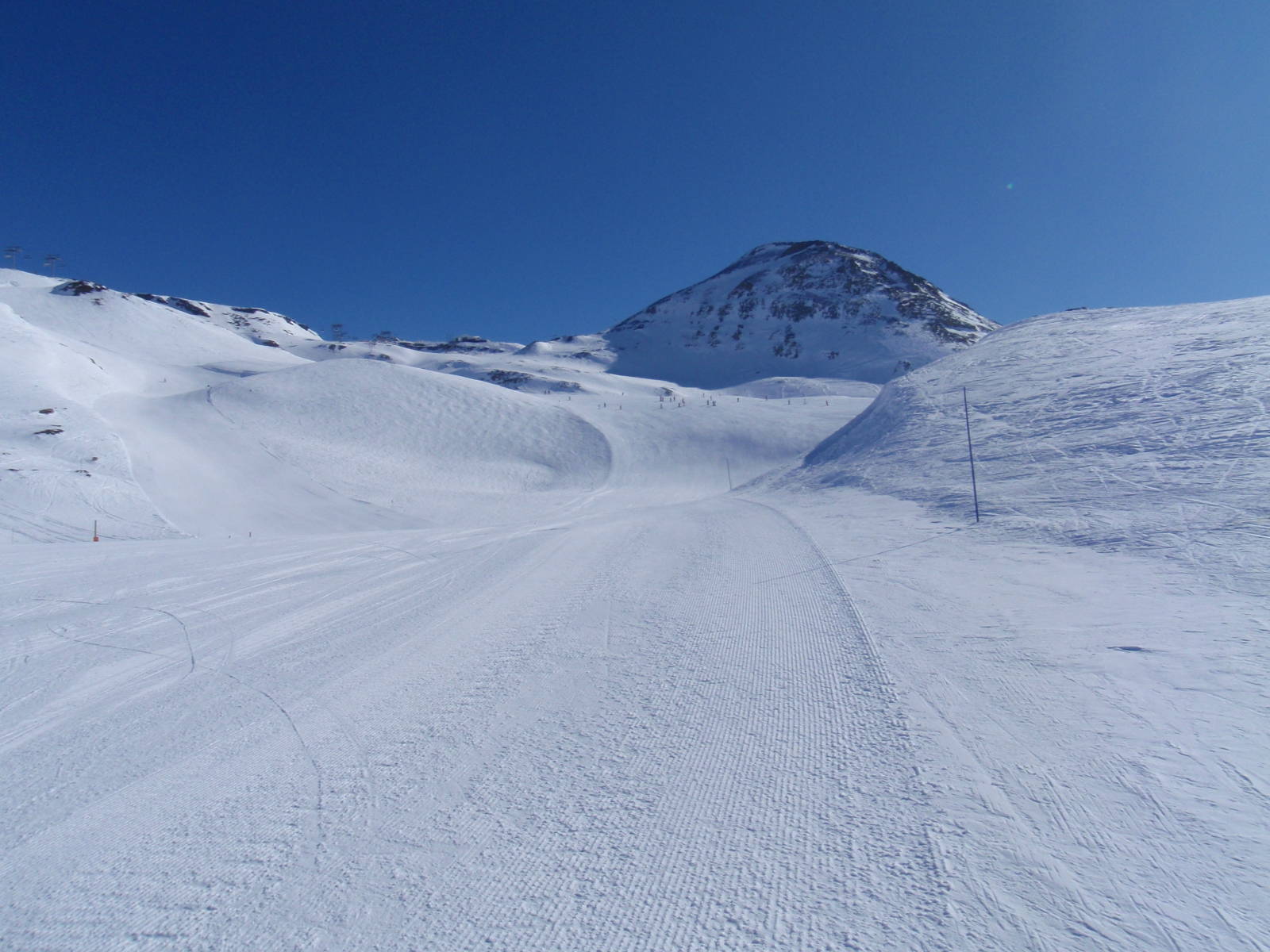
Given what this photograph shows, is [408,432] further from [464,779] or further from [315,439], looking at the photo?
[464,779]

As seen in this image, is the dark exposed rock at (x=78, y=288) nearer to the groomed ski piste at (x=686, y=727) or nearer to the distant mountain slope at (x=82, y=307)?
the distant mountain slope at (x=82, y=307)

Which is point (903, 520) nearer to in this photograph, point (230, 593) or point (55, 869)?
point (230, 593)

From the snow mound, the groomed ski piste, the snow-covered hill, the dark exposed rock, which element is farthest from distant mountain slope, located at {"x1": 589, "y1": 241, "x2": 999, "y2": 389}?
the groomed ski piste

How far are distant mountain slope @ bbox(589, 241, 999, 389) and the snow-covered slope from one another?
58.3 m

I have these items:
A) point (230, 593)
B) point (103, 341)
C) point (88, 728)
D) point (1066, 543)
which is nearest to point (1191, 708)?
point (1066, 543)

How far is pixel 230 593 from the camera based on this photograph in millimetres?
7504

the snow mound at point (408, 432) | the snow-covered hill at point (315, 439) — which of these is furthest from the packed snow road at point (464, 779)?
the snow mound at point (408, 432)

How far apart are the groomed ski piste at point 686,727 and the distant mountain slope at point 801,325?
73.4 meters

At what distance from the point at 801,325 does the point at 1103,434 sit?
306 ft

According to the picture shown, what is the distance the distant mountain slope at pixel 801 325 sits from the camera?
285ft

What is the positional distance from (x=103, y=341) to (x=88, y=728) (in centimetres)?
7209

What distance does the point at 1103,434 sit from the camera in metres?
12.4

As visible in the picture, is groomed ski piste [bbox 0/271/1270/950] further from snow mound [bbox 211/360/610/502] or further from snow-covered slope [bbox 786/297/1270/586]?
snow mound [bbox 211/360/610/502]

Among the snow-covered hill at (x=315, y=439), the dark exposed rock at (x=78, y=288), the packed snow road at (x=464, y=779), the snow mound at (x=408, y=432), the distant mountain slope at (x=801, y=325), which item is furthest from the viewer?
the distant mountain slope at (x=801, y=325)
